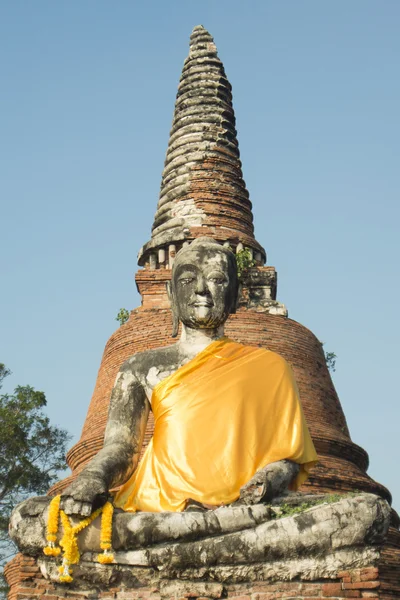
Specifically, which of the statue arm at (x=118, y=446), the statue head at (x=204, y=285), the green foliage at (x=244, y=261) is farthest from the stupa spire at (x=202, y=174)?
the statue arm at (x=118, y=446)

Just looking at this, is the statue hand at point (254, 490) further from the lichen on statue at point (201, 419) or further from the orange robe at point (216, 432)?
the orange robe at point (216, 432)

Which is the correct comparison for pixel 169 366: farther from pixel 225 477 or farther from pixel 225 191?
pixel 225 191

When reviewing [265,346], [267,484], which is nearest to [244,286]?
[265,346]

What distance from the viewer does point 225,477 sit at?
5.37 metres

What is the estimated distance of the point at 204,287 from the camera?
20.3ft

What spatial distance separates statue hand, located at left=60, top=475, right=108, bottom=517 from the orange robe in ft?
1.49

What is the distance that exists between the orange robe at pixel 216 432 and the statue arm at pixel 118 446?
0.12 metres

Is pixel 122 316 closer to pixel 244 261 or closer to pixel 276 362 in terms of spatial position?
pixel 244 261

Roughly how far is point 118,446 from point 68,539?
3.40 ft

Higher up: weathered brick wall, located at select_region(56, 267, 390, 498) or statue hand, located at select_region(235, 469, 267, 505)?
weathered brick wall, located at select_region(56, 267, 390, 498)

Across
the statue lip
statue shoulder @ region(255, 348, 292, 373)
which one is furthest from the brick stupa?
the statue lip

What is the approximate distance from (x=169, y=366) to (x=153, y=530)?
146 cm

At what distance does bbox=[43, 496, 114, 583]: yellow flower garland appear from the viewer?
4.83m

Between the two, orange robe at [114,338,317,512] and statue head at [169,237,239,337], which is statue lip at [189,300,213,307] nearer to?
statue head at [169,237,239,337]
